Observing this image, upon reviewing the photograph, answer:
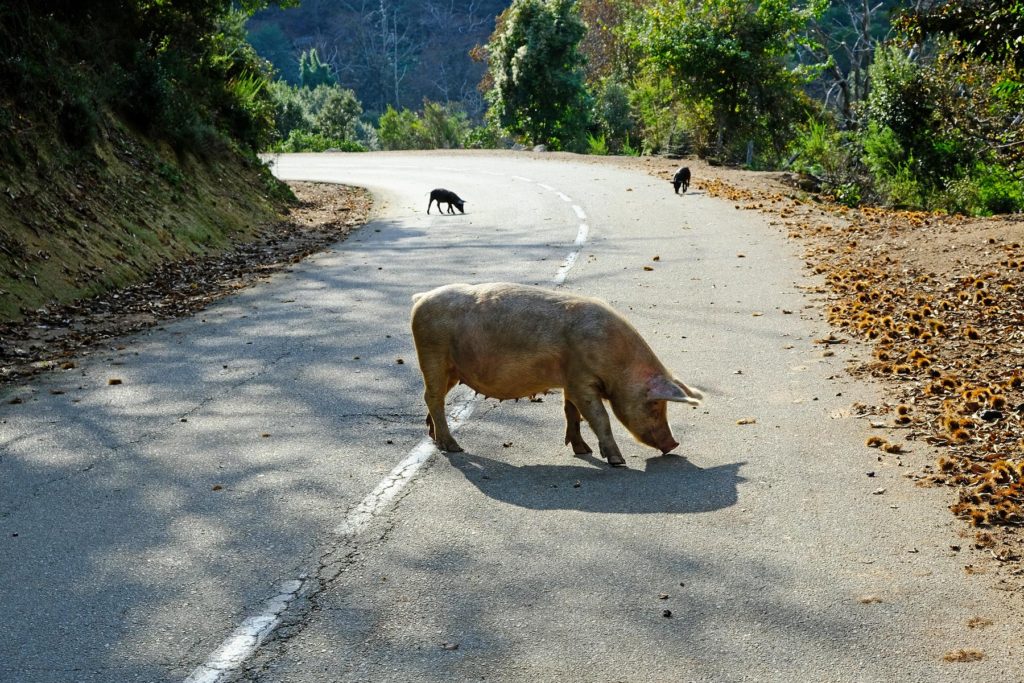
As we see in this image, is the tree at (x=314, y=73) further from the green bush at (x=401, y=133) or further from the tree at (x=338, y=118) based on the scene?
the green bush at (x=401, y=133)

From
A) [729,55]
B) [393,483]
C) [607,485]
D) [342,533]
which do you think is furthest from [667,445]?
[729,55]

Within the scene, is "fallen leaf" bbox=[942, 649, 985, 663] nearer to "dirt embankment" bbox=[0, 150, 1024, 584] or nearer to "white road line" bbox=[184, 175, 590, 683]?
"dirt embankment" bbox=[0, 150, 1024, 584]

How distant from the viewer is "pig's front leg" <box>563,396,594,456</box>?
7.34 meters

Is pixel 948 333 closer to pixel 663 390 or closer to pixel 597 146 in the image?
pixel 663 390

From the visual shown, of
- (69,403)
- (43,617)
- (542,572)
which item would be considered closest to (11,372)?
(69,403)

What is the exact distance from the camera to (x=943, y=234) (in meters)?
14.8

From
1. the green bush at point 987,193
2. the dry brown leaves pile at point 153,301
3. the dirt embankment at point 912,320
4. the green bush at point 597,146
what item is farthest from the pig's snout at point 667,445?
the green bush at point 597,146

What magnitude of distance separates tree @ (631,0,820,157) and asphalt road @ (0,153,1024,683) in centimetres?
2657

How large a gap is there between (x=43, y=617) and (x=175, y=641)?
0.73m

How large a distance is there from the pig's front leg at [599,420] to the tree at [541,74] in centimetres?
4100

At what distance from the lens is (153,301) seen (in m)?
13.7

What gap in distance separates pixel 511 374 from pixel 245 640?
2.91 m

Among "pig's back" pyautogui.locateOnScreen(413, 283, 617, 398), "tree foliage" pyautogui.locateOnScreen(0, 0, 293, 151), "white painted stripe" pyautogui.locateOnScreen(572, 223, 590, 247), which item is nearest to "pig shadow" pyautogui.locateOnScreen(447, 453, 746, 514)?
"pig's back" pyautogui.locateOnScreen(413, 283, 617, 398)

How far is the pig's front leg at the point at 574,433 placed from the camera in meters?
7.34
